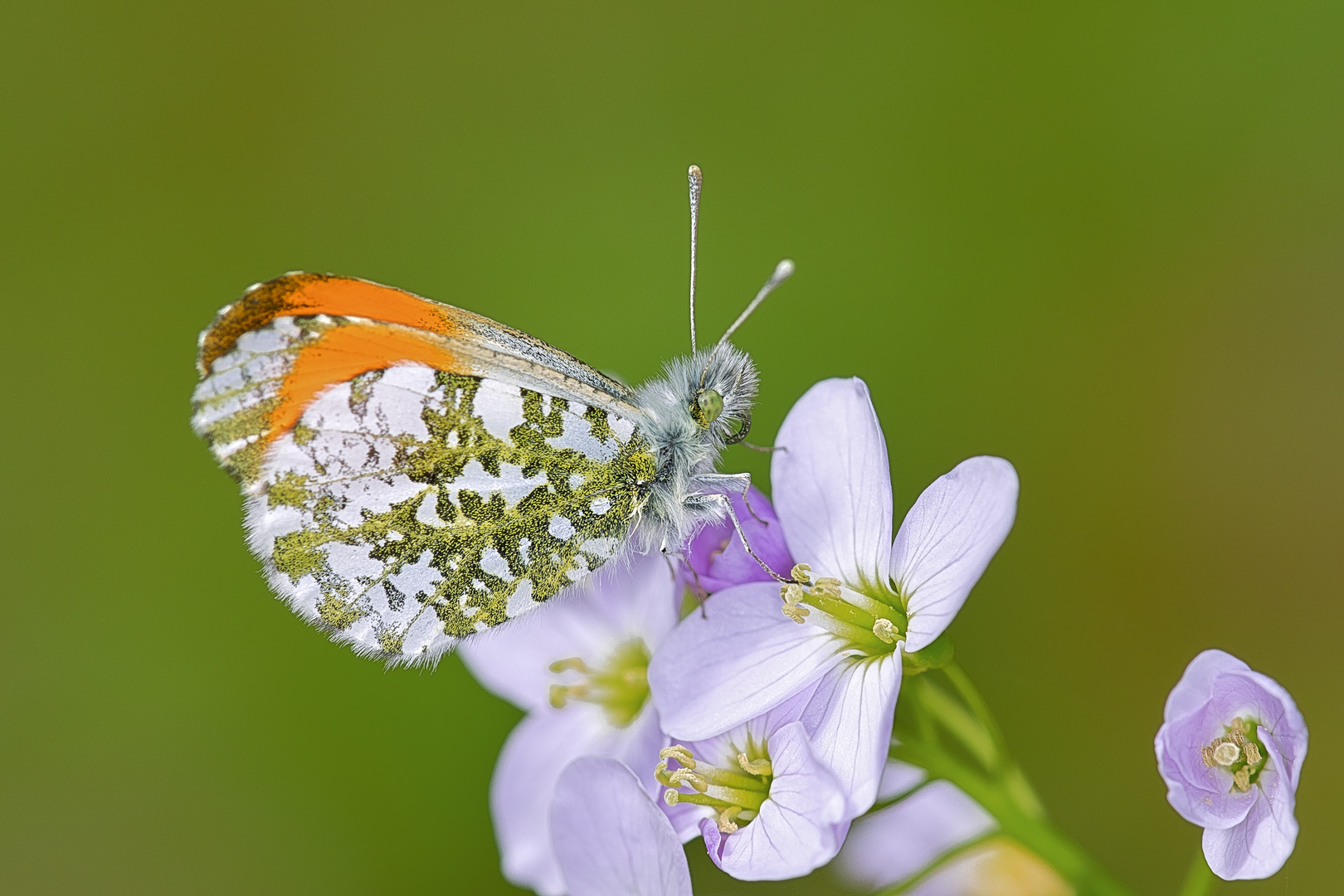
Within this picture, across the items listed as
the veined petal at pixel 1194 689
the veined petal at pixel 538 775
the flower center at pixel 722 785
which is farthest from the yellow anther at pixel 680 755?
the veined petal at pixel 1194 689

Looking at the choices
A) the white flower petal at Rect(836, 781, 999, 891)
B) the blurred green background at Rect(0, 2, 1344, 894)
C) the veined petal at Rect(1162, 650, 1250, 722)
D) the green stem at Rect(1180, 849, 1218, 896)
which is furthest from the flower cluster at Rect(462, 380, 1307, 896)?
the blurred green background at Rect(0, 2, 1344, 894)

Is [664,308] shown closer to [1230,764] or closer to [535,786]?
[535,786]

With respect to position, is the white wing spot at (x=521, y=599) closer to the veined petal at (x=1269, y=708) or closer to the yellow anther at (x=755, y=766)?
the yellow anther at (x=755, y=766)

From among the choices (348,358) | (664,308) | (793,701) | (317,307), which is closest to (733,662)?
(793,701)

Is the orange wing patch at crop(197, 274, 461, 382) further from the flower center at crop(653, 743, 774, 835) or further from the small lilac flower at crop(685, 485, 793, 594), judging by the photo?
the flower center at crop(653, 743, 774, 835)

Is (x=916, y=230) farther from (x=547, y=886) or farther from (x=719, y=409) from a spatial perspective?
(x=547, y=886)
